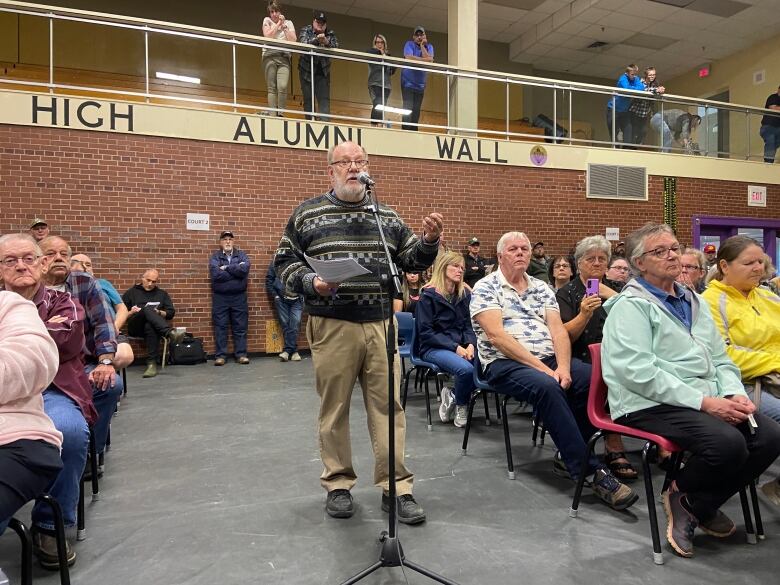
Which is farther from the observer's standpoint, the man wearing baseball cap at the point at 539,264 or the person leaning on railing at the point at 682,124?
the person leaning on railing at the point at 682,124

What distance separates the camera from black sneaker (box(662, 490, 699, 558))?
2.25 m

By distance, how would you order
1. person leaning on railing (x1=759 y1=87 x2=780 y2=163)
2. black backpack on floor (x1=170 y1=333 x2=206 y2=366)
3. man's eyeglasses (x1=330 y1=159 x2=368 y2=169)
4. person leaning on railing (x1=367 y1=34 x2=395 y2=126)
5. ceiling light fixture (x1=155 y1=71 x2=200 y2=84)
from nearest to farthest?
man's eyeglasses (x1=330 y1=159 x2=368 y2=169) < ceiling light fixture (x1=155 y1=71 x2=200 y2=84) < black backpack on floor (x1=170 y1=333 x2=206 y2=366) < person leaning on railing (x1=367 y1=34 x2=395 y2=126) < person leaning on railing (x1=759 y1=87 x2=780 y2=163)

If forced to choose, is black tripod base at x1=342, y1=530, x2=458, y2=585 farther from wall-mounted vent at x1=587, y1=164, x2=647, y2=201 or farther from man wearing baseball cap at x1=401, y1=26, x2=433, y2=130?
wall-mounted vent at x1=587, y1=164, x2=647, y2=201

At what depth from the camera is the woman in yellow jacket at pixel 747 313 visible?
2.77 meters

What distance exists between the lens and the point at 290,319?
7.81 metres

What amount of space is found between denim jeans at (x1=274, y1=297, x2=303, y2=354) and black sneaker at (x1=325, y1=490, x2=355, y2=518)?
5.23m

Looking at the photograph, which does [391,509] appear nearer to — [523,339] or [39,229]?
[523,339]

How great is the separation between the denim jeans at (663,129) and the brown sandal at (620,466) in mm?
8226

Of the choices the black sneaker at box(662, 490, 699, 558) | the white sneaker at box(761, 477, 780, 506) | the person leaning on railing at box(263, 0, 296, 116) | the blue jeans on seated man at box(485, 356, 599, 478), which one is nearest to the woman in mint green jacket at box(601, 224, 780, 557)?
the black sneaker at box(662, 490, 699, 558)

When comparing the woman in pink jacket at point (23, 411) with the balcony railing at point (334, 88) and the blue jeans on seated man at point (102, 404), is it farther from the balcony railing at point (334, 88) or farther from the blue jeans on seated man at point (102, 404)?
the balcony railing at point (334, 88)

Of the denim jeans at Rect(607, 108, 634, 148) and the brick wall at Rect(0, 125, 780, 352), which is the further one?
the denim jeans at Rect(607, 108, 634, 148)

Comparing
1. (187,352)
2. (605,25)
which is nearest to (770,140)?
(605,25)

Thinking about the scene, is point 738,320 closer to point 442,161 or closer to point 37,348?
point 37,348

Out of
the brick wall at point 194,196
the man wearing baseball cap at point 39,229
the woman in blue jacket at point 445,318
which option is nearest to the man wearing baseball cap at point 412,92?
the brick wall at point 194,196
